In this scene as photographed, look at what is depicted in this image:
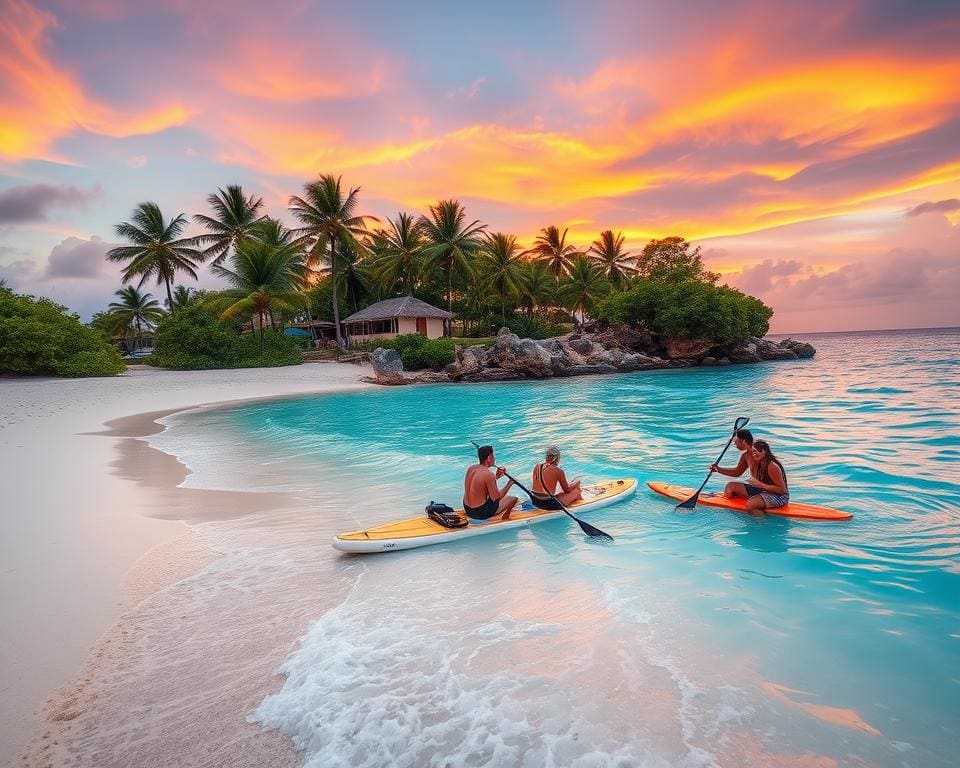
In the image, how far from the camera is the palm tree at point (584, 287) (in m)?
50.3

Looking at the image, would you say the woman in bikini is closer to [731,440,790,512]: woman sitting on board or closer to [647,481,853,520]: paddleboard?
[731,440,790,512]: woman sitting on board

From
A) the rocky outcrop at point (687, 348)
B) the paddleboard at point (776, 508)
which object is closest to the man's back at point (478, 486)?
the paddleboard at point (776, 508)

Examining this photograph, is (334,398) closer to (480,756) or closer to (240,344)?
(240,344)

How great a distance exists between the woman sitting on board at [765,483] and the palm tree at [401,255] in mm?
38410

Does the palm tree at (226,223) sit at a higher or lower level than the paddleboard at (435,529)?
higher

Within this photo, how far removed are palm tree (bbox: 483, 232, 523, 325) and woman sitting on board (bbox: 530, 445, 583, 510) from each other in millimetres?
39105

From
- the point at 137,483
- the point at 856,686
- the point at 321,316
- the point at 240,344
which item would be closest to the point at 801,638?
the point at 856,686

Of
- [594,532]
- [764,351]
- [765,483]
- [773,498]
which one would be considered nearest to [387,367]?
[594,532]

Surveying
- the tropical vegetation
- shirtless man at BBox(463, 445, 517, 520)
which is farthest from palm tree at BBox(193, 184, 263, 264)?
shirtless man at BBox(463, 445, 517, 520)

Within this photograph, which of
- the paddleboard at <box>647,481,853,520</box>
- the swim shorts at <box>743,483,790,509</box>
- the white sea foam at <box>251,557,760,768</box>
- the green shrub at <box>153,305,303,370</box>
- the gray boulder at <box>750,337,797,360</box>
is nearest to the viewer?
the white sea foam at <box>251,557,760,768</box>

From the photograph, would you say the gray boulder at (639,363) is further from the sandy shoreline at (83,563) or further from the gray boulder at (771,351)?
the sandy shoreline at (83,563)

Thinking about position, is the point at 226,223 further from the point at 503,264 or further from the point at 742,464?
the point at 742,464

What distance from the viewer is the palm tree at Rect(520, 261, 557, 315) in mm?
49656

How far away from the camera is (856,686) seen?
4.05 metres
